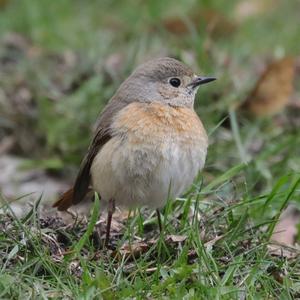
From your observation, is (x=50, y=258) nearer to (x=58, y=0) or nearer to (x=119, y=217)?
(x=119, y=217)

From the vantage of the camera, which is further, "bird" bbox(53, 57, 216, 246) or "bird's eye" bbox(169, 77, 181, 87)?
"bird's eye" bbox(169, 77, 181, 87)

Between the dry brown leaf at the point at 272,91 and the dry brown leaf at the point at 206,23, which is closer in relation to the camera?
the dry brown leaf at the point at 272,91

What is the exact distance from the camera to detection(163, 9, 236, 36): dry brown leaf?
30.8 feet

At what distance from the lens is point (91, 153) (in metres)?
5.58

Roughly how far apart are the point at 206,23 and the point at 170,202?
4632 millimetres

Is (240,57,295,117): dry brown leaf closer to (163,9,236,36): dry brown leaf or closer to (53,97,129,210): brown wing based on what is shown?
(163,9,236,36): dry brown leaf

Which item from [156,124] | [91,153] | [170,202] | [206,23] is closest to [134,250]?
[170,202]

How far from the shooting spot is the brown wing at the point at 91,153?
5.44 meters

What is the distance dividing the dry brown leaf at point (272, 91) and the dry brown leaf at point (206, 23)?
159cm

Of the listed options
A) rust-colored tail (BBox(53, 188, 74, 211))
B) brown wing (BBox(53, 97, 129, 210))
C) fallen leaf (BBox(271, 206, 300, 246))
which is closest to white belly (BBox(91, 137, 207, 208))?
brown wing (BBox(53, 97, 129, 210))

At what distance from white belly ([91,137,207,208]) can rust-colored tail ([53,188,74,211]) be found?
0.44 metres

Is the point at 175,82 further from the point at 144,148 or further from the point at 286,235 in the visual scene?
the point at 286,235

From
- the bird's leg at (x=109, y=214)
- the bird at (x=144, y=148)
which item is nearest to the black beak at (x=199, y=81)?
the bird at (x=144, y=148)

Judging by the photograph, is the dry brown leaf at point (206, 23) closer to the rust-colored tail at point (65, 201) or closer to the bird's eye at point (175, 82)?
the bird's eye at point (175, 82)
